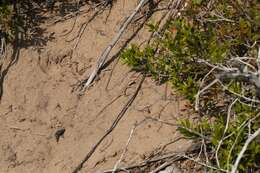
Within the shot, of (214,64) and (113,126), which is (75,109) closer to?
(113,126)

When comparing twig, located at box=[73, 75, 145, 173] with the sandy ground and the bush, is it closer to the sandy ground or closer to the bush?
the sandy ground

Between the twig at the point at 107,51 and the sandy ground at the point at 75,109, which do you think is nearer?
the sandy ground at the point at 75,109

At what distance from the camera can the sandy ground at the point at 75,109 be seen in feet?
13.0

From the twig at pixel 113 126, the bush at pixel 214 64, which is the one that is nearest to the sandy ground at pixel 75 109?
the twig at pixel 113 126

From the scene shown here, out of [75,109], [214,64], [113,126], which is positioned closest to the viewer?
[214,64]

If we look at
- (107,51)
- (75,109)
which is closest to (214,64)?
(107,51)

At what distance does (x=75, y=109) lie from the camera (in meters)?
4.26

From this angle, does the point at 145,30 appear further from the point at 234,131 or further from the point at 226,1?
the point at 234,131

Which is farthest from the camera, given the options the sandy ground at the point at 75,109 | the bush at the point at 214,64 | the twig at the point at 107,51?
the twig at the point at 107,51

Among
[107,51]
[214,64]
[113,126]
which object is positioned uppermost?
[214,64]

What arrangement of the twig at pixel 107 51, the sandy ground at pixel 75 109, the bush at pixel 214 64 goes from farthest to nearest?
the twig at pixel 107 51 → the sandy ground at pixel 75 109 → the bush at pixel 214 64

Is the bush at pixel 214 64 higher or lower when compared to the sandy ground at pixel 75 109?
higher

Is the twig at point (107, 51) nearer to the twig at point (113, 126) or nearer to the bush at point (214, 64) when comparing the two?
the bush at point (214, 64)

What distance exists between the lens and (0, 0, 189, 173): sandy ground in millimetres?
3967
